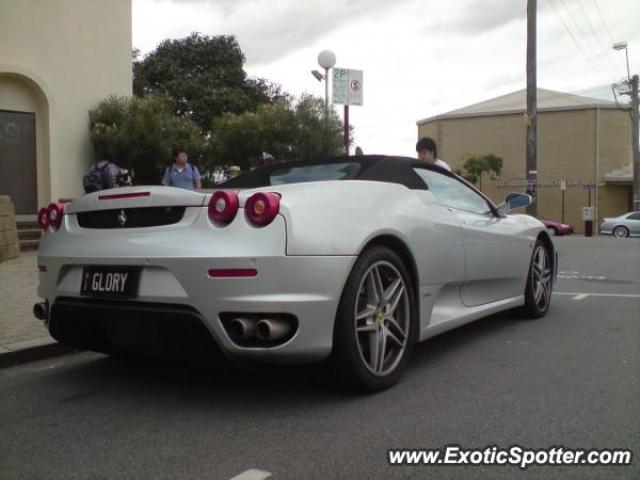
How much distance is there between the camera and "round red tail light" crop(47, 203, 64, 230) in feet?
11.7

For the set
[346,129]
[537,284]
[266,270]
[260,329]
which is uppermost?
[346,129]

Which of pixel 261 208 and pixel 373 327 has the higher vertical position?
pixel 261 208

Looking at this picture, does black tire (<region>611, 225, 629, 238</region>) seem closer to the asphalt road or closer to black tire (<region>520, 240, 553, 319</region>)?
black tire (<region>520, 240, 553, 319</region>)

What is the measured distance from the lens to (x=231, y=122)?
69.5 ft

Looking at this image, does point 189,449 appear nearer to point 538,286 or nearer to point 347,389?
point 347,389

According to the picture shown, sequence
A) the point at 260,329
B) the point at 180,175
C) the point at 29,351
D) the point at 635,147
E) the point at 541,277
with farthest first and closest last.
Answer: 1. the point at 635,147
2. the point at 180,175
3. the point at 541,277
4. the point at 29,351
5. the point at 260,329

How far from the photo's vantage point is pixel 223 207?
2908 mm

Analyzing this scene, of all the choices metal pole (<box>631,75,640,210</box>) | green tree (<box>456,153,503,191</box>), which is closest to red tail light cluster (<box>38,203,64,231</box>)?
metal pole (<box>631,75,640,210</box>)

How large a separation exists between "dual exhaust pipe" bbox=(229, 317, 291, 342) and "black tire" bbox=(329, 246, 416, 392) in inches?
12.4

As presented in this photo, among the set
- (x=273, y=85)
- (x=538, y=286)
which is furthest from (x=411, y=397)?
(x=273, y=85)

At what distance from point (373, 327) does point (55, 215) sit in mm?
1938

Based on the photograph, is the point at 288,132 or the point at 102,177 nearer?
the point at 102,177

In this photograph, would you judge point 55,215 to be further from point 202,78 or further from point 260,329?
point 202,78

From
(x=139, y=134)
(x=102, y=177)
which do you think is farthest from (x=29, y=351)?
(x=139, y=134)
